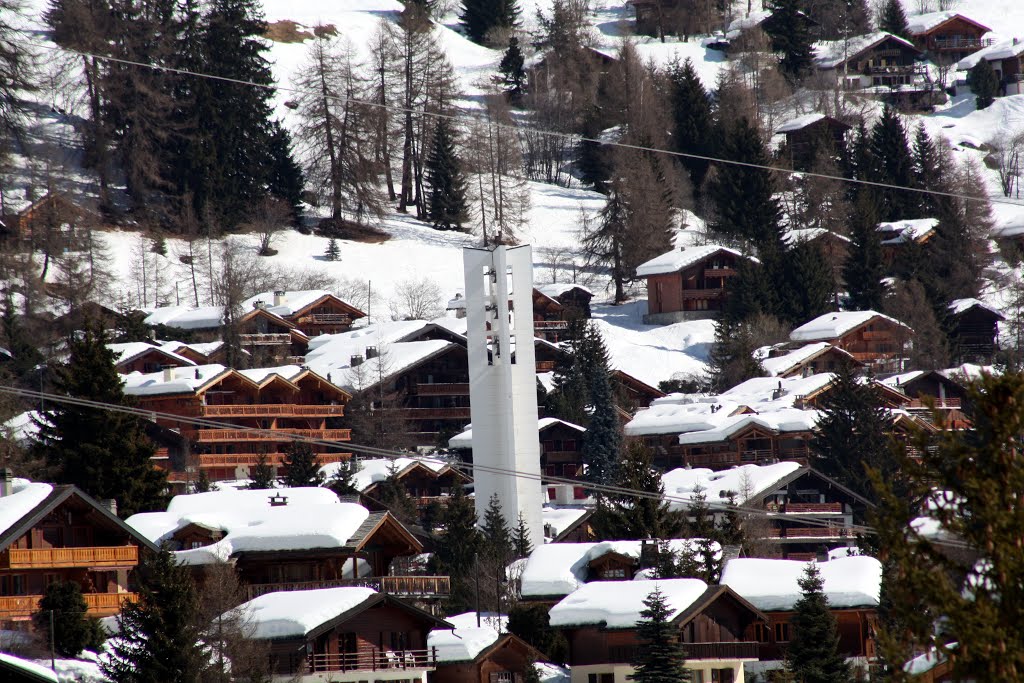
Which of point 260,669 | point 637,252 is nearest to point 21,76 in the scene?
point 637,252

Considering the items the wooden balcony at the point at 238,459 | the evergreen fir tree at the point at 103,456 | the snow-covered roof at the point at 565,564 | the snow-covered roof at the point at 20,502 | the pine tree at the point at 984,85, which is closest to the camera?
the snow-covered roof at the point at 20,502

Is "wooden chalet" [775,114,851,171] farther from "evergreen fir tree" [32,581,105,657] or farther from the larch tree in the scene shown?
the larch tree

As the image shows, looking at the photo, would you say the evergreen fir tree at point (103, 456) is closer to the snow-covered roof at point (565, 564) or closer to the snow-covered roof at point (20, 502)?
the snow-covered roof at point (20, 502)

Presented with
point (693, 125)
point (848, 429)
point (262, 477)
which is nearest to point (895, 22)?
point (693, 125)

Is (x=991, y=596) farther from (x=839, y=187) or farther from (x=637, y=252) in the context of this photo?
(x=839, y=187)

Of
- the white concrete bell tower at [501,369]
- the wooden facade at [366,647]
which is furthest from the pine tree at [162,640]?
the white concrete bell tower at [501,369]
